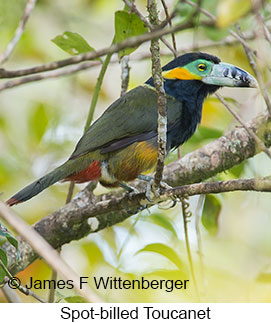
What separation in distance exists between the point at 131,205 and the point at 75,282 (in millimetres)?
1968

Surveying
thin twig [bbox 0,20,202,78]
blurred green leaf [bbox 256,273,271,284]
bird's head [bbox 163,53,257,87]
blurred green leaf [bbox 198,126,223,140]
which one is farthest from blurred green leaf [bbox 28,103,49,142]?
thin twig [bbox 0,20,202,78]

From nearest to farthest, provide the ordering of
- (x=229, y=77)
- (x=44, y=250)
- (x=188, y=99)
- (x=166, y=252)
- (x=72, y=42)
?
(x=44, y=250), (x=166, y=252), (x=72, y=42), (x=229, y=77), (x=188, y=99)

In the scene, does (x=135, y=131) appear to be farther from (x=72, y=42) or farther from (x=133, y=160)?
(x=72, y=42)

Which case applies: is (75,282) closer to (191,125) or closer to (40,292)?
(191,125)

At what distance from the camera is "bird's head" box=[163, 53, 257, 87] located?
3.30 metres

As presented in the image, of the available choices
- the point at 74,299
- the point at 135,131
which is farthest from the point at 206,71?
the point at 74,299

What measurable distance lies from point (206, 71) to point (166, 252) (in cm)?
134

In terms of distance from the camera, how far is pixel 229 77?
3.32 meters

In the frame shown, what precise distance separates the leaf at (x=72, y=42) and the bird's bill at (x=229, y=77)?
0.88m

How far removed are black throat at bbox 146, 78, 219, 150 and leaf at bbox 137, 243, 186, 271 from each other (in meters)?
0.79

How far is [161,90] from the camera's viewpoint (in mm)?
2037

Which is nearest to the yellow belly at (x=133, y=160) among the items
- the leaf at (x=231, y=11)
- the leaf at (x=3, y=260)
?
the leaf at (x=3, y=260)

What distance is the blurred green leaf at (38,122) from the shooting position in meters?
3.89

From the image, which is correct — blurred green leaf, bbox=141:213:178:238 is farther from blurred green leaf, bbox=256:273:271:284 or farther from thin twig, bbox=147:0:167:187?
blurred green leaf, bbox=256:273:271:284
